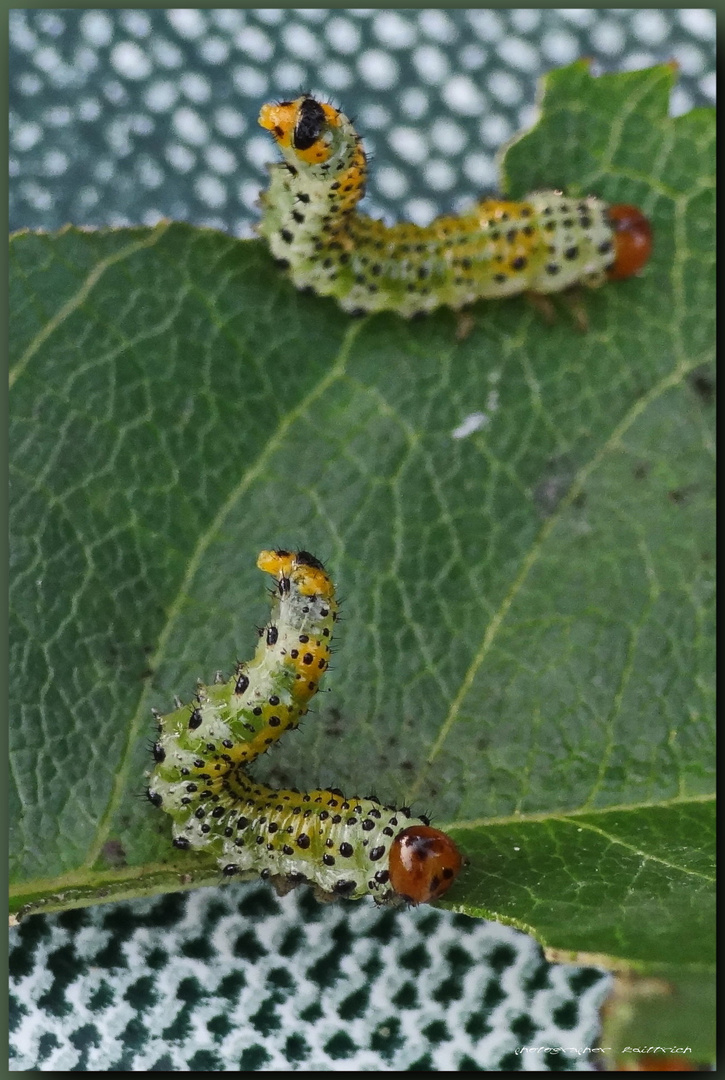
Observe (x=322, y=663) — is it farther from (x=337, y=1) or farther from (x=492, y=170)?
(x=337, y=1)

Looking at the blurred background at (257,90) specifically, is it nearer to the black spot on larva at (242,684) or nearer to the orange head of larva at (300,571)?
the orange head of larva at (300,571)

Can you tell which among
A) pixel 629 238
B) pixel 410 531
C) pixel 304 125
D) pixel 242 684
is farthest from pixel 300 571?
pixel 629 238

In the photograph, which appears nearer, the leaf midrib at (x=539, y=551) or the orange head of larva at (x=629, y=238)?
the leaf midrib at (x=539, y=551)

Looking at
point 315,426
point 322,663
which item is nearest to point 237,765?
point 322,663

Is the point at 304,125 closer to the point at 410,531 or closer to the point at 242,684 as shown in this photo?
the point at 410,531

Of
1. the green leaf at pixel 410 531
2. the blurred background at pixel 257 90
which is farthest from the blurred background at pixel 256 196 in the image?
the green leaf at pixel 410 531

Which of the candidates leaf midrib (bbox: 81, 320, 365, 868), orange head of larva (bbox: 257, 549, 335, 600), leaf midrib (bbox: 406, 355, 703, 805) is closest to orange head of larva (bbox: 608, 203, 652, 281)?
leaf midrib (bbox: 406, 355, 703, 805)
